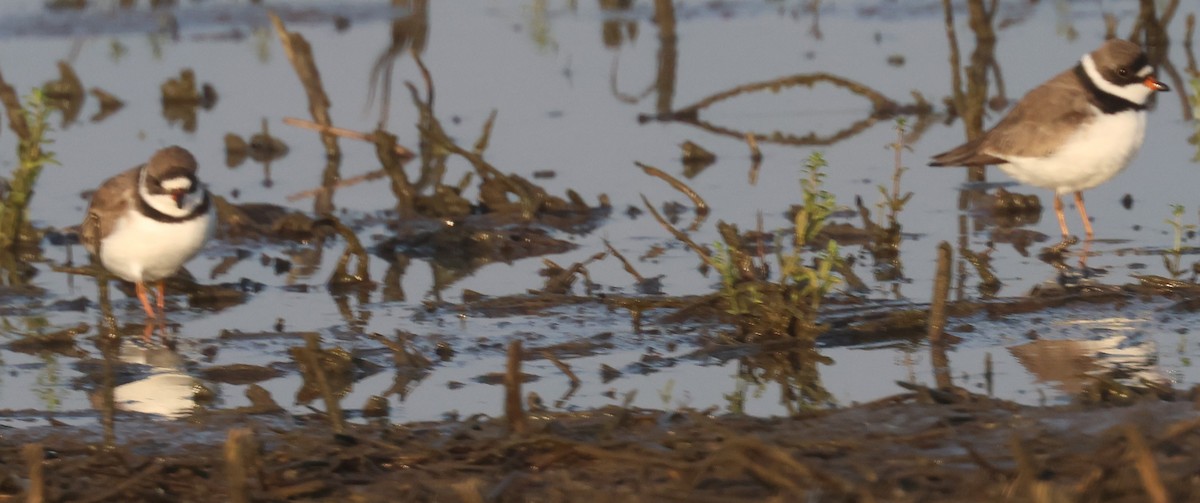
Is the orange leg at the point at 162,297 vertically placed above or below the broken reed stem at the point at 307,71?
below

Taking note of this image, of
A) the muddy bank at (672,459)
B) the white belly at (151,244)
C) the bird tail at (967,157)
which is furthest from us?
the bird tail at (967,157)

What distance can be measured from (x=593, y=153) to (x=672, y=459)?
6728mm

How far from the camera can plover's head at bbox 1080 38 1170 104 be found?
875 centimetres

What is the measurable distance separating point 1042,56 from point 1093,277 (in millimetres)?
6962

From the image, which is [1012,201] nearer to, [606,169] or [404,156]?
[606,169]

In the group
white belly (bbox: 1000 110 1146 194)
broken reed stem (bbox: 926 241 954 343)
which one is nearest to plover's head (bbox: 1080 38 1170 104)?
white belly (bbox: 1000 110 1146 194)

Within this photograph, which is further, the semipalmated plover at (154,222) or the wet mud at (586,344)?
the semipalmated plover at (154,222)

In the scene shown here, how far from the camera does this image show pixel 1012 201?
928 cm

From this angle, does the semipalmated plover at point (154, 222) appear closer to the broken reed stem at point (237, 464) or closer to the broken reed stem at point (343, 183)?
the broken reed stem at point (343, 183)

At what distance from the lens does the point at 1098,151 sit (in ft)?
28.0

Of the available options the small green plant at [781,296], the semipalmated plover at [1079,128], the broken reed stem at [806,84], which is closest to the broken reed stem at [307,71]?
the broken reed stem at [806,84]

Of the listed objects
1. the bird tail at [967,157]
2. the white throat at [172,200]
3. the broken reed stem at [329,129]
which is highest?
the broken reed stem at [329,129]

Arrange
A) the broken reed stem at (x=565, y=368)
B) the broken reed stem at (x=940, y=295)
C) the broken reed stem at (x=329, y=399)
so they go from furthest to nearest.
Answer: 1. the broken reed stem at (x=940, y=295)
2. the broken reed stem at (x=565, y=368)
3. the broken reed stem at (x=329, y=399)

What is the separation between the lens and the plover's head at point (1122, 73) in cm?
875
